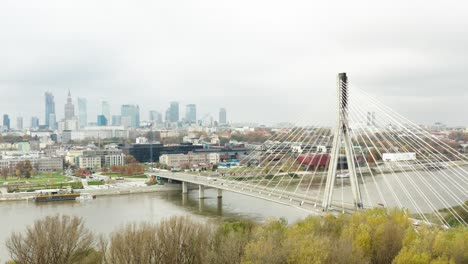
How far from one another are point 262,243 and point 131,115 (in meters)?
60.5

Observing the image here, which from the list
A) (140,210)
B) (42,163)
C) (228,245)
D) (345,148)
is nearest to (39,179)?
(42,163)

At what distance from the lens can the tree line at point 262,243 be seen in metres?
3.77

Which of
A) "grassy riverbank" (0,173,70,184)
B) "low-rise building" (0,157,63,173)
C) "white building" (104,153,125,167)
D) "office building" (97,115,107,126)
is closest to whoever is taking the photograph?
"grassy riverbank" (0,173,70,184)

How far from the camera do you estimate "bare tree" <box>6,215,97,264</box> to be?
4477 millimetres

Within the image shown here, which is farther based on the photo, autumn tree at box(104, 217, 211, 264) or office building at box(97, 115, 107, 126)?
office building at box(97, 115, 107, 126)

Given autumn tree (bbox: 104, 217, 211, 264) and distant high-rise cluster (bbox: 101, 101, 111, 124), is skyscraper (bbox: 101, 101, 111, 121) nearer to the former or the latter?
distant high-rise cluster (bbox: 101, 101, 111, 124)

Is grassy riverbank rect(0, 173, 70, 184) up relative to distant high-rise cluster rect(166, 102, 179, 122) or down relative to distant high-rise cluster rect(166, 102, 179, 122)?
down

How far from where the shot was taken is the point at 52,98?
5909 cm

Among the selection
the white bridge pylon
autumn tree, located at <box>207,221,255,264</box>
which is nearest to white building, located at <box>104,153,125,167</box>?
the white bridge pylon

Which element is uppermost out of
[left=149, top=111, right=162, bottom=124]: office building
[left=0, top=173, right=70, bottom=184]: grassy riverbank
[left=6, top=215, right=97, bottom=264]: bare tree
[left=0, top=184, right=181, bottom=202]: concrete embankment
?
[left=149, top=111, right=162, bottom=124]: office building

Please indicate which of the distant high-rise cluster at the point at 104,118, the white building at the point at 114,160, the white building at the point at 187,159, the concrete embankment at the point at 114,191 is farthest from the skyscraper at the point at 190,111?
the concrete embankment at the point at 114,191

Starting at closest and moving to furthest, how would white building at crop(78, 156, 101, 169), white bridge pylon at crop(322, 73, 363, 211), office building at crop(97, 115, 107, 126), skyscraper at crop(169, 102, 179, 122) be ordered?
white bridge pylon at crop(322, 73, 363, 211), white building at crop(78, 156, 101, 169), office building at crop(97, 115, 107, 126), skyscraper at crop(169, 102, 179, 122)

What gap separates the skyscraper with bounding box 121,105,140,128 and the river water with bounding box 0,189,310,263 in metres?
51.2

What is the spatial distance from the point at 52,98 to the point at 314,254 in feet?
199
